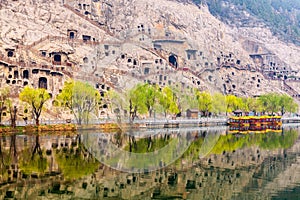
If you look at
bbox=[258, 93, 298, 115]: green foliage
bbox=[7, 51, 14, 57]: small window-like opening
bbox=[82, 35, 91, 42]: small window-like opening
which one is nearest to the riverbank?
bbox=[7, 51, 14, 57]: small window-like opening

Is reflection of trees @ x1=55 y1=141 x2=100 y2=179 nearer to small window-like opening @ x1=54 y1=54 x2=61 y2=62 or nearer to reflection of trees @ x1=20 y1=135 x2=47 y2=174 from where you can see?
reflection of trees @ x1=20 y1=135 x2=47 y2=174

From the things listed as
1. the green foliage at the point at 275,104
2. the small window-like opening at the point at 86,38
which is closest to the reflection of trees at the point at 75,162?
the small window-like opening at the point at 86,38

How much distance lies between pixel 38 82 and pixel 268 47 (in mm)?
64279

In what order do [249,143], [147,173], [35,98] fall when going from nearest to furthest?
[147,173] < [249,143] < [35,98]

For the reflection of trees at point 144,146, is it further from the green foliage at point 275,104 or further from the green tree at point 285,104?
the green tree at point 285,104

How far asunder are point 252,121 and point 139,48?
1146 inches

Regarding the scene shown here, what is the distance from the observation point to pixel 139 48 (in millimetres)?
43062

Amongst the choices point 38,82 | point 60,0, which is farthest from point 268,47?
point 38,82

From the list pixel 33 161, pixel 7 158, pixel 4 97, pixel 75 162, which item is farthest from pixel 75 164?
pixel 4 97

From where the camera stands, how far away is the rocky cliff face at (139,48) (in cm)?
6203

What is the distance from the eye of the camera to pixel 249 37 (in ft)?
374

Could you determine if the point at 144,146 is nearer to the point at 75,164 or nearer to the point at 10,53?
the point at 75,164

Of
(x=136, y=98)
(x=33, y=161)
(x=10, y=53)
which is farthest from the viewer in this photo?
(x=10, y=53)

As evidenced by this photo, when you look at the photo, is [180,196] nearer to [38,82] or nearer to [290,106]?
[38,82]
